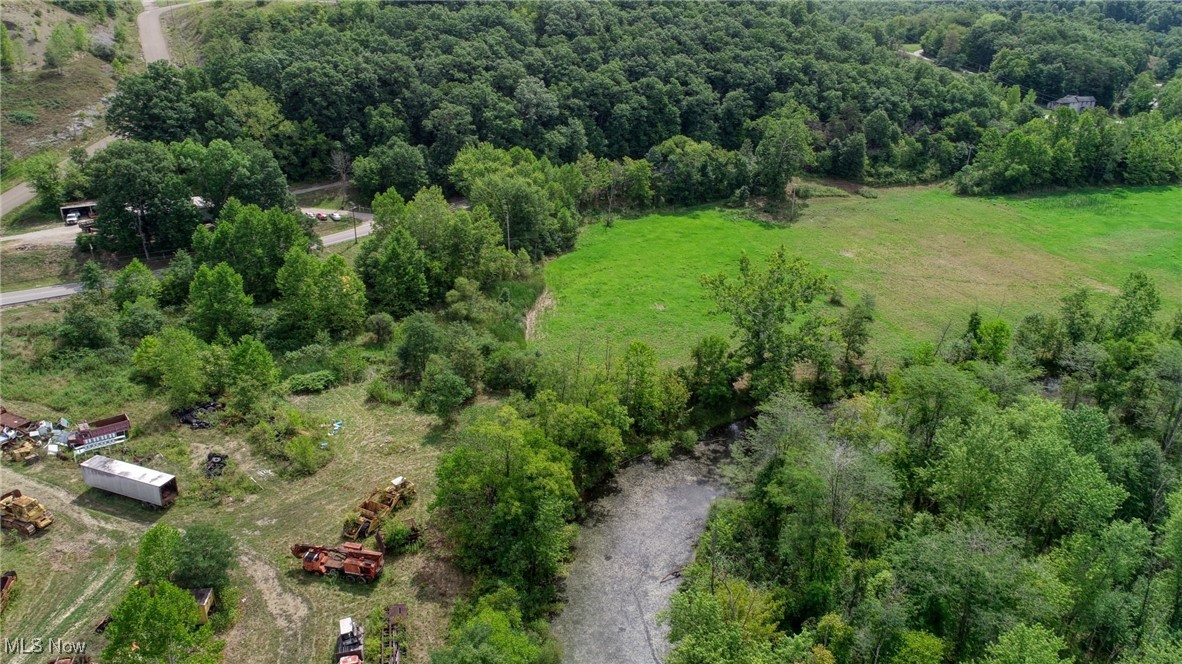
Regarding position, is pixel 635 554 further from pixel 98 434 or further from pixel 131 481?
pixel 98 434

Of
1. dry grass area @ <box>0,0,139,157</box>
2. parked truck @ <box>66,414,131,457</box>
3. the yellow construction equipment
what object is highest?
dry grass area @ <box>0,0,139,157</box>

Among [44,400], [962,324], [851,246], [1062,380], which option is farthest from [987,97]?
[44,400]

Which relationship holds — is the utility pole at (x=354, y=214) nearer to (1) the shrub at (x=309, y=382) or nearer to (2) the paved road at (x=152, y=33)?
(1) the shrub at (x=309, y=382)

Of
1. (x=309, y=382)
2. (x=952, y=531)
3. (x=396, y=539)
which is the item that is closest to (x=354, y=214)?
(x=309, y=382)

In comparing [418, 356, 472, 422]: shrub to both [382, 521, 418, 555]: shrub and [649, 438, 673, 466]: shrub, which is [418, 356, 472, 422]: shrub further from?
[649, 438, 673, 466]: shrub

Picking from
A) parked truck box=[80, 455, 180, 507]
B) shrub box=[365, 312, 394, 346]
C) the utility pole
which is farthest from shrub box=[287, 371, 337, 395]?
the utility pole

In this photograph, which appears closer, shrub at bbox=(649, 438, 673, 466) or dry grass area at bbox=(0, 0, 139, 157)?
shrub at bbox=(649, 438, 673, 466)

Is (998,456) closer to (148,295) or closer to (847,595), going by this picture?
(847,595)
